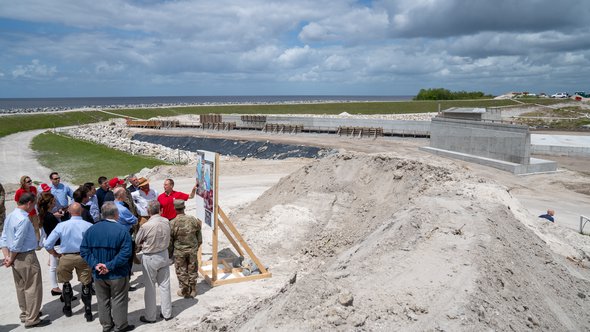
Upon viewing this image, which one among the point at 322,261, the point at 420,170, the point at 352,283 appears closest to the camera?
the point at 352,283

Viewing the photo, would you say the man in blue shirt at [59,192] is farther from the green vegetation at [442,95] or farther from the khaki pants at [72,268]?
the green vegetation at [442,95]

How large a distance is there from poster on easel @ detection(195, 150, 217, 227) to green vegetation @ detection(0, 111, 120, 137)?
4740 cm

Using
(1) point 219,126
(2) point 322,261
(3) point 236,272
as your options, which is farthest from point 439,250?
(1) point 219,126

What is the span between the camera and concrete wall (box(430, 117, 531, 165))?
23469 millimetres

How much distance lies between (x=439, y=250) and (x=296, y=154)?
99.7 ft

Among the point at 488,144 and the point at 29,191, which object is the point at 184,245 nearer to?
the point at 29,191

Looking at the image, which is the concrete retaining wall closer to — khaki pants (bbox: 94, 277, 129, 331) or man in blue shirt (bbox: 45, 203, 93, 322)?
khaki pants (bbox: 94, 277, 129, 331)

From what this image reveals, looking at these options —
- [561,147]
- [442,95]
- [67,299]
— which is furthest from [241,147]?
[442,95]

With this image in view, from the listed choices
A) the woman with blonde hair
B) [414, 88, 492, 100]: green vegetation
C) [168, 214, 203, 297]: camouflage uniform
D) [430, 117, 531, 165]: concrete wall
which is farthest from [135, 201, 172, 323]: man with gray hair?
[414, 88, 492, 100]: green vegetation

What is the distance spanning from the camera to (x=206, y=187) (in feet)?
30.1

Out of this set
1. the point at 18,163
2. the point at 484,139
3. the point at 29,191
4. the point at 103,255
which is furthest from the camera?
the point at 18,163

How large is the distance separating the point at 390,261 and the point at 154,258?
151 inches

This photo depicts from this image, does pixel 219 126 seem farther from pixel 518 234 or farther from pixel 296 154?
pixel 518 234

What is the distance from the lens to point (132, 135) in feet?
173
